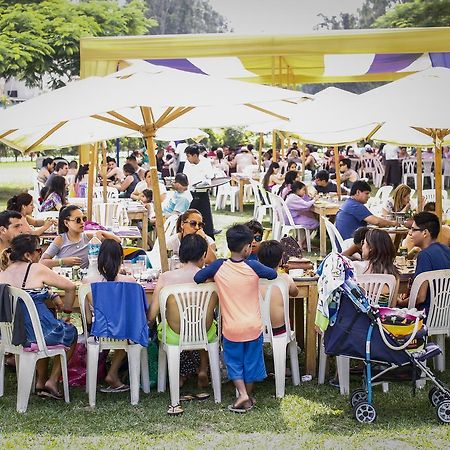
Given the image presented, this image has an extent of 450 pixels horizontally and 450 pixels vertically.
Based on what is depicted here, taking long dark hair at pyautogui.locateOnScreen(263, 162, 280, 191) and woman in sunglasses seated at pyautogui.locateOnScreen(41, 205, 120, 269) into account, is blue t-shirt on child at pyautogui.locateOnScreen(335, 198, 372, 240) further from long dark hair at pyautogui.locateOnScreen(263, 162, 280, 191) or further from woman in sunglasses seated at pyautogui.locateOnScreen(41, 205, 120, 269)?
long dark hair at pyautogui.locateOnScreen(263, 162, 280, 191)

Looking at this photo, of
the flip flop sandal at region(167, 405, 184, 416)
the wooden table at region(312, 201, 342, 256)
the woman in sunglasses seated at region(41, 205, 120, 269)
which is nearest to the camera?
the flip flop sandal at region(167, 405, 184, 416)

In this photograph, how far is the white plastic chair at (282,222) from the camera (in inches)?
487

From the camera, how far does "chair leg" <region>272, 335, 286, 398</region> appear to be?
598 centimetres

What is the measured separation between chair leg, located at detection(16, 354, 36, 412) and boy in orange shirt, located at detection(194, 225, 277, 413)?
4.08 ft

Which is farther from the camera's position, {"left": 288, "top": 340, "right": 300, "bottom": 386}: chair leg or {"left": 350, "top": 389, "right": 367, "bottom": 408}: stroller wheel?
{"left": 288, "top": 340, "right": 300, "bottom": 386}: chair leg

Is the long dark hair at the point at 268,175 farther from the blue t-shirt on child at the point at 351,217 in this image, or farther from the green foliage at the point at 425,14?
the green foliage at the point at 425,14

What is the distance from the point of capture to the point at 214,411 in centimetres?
572

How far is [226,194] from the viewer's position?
18516 mm

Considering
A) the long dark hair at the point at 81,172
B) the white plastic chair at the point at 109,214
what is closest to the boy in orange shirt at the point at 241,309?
the white plastic chair at the point at 109,214

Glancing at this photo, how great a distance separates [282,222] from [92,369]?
7.00m

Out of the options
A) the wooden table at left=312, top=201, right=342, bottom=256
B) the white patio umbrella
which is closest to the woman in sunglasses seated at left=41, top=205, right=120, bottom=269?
the white patio umbrella

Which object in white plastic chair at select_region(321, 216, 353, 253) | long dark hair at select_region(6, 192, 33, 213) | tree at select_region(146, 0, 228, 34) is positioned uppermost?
tree at select_region(146, 0, 228, 34)

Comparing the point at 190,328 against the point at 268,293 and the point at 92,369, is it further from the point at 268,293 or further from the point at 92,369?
the point at 92,369

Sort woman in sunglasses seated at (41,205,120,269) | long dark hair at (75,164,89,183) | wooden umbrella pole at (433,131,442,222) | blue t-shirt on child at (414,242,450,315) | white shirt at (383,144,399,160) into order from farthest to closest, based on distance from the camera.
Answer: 1. white shirt at (383,144,399,160)
2. long dark hair at (75,164,89,183)
3. wooden umbrella pole at (433,131,442,222)
4. woman in sunglasses seated at (41,205,120,269)
5. blue t-shirt on child at (414,242,450,315)
